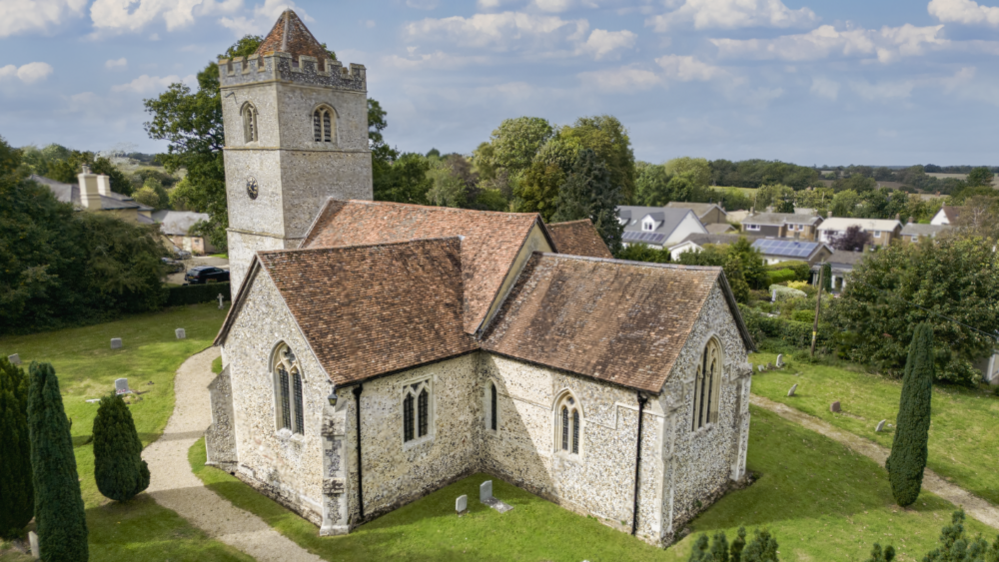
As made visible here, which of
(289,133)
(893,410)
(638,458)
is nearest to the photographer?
(638,458)

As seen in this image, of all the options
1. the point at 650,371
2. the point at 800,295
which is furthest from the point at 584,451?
the point at 800,295

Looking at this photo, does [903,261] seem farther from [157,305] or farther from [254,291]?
[157,305]

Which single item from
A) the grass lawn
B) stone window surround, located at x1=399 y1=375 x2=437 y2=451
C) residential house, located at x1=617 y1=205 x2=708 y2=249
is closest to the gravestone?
stone window surround, located at x1=399 y1=375 x2=437 y2=451

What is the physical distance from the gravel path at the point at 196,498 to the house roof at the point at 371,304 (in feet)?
17.5

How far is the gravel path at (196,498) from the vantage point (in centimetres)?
1708

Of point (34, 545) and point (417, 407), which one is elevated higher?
point (417, 407)

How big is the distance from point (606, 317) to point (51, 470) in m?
15.8

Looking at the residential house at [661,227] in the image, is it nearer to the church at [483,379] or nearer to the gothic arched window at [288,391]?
the church at [483,379]

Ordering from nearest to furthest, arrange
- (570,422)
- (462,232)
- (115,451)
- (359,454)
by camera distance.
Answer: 1. (359,454)
2. (570,422)
3. (115,451)
4. (462,232)

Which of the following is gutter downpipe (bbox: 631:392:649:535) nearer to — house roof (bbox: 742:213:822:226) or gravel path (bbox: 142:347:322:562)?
gravel path (bbox: 142:347:322:562)

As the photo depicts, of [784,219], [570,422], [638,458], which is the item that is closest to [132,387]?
[570,422]

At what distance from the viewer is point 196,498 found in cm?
1973

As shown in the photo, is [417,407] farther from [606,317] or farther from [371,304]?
[606,317]

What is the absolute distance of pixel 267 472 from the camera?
→ 19.9 m
